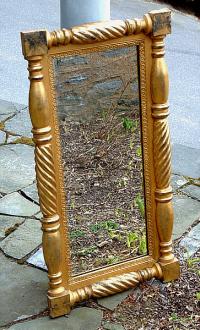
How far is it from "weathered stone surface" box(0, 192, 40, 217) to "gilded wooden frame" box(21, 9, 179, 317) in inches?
37.9

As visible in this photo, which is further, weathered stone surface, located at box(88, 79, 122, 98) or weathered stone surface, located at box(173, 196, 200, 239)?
weathered stone surface, located at box(173, 196, 200, 239)

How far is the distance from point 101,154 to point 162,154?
0.98 feet

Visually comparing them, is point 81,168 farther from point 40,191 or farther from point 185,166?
point 185,166

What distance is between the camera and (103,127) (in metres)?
3.13

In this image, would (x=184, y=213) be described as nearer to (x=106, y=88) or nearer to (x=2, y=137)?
(x=106, y=88)

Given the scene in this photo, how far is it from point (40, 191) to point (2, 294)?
0.70m

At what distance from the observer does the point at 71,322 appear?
3.20 m

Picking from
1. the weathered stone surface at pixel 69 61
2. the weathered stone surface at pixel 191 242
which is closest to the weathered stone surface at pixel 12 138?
the weathered stone surface at pixel 191 242

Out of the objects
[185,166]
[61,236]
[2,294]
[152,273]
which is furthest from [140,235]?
[185,166]

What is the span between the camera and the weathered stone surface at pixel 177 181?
4.38 m

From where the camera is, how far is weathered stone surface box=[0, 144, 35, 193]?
14.6 feet

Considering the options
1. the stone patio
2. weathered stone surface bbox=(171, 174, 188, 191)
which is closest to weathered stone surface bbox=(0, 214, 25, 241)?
the stone patio

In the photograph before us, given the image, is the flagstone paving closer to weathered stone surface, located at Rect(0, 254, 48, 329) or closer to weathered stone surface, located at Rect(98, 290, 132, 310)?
weathered stone surface, located at Rect(98, 290, 132, 310)

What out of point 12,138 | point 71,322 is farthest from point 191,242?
point 12,138
